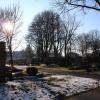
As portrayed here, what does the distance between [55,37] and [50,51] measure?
4.38 m

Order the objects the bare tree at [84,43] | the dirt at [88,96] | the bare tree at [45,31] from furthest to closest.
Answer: the bare tree at [84,43] → the bare tree at [45,31] → the dirt at [88,96]

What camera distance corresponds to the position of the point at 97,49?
91.4 meters

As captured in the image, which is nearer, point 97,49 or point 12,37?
point 12,37

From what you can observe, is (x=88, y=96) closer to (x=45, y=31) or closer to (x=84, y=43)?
(x=45, y=31)

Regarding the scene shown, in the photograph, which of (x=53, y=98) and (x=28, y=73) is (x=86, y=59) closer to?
(x=28, y=73)

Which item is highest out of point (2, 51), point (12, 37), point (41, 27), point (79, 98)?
point (41, 27)

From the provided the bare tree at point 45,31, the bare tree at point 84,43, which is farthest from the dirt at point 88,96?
the bare tree at point 84,43

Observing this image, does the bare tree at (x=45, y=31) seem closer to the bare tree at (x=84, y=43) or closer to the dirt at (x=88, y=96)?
the bare tree at (x=84, y=43)

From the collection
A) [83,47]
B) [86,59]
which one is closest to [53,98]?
[86,59]

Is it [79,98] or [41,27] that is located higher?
[41,27]

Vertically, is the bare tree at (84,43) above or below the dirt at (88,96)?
above

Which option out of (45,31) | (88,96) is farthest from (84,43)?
(88,96)

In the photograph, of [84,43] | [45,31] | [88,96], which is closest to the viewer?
[88,96]

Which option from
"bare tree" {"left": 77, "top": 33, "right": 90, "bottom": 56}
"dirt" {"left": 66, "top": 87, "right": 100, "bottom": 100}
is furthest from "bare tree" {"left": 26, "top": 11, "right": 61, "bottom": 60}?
"dirt" {"left": 66, "top": 87, "right": 100, "bottom": 100}
